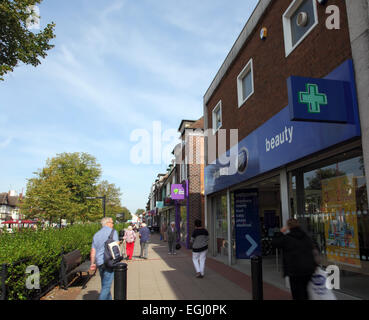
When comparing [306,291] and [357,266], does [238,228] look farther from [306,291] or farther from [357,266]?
[306,291]

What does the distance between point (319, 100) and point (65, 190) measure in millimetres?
23715

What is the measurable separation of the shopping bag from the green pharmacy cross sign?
2532 mm

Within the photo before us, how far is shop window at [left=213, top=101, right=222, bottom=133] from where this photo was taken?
13124 mm

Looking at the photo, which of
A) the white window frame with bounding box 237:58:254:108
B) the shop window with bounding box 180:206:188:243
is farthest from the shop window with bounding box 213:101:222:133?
the shop window with bounding box 180:206:188:243

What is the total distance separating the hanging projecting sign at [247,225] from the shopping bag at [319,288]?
19.7 feet

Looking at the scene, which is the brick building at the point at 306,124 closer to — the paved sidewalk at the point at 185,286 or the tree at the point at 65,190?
the paved sidewalk at the point at 185,286

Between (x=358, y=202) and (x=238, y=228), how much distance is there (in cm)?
555

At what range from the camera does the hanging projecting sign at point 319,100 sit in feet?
15.3

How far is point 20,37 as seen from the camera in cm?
806

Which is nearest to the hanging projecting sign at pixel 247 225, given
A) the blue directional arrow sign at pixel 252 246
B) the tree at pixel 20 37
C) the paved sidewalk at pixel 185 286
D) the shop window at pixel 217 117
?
the blue directional arrow sign at pixel 252 246

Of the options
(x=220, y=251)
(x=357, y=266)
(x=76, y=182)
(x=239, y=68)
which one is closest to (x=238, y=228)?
(x=220, y=251)

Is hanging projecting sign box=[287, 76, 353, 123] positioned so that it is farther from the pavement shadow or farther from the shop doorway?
the shop doorway

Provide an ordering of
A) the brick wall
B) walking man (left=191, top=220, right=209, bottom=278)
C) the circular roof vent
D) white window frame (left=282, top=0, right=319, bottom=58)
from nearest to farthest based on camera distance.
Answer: the brick wall, the circular roof vent, white window frame (left=282, top=0, right=319, bottom=58), walking man (left=191, top=220, right=209, bottom=278)

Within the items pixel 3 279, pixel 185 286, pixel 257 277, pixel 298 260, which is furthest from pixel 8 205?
pixel 298 260
